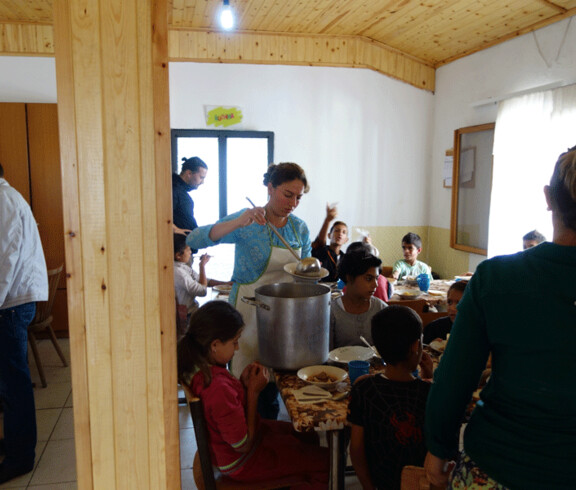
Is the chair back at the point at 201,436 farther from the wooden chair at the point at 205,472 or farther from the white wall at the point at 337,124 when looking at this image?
the white wall at the point at 337,124

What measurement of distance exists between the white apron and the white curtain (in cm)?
282

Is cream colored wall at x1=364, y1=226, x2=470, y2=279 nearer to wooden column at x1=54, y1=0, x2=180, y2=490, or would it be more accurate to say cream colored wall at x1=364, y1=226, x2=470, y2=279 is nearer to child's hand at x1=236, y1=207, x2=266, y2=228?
child's hand at x1=236, y1=207, x2=266, y2=228

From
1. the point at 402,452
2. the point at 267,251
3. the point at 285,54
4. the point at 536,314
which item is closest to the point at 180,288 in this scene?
the point at 267,251

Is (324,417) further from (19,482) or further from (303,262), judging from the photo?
(19,482)

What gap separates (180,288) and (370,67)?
12.8 feet

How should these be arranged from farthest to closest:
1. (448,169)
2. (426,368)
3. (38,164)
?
(448,169) < (38,164) < (426,368)

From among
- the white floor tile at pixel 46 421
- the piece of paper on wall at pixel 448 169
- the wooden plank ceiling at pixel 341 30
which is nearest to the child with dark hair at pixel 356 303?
the white floor tile at pixel 46 421

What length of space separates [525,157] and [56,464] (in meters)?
4.31

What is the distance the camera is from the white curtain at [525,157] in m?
4.09

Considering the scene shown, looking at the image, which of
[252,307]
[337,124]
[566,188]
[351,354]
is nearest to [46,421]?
[252,307]

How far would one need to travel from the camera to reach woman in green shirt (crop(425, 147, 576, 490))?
95 cm

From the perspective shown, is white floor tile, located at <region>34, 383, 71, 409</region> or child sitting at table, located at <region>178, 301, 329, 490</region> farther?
white floor tile, located at <region>34, 383, 71, 409</region>

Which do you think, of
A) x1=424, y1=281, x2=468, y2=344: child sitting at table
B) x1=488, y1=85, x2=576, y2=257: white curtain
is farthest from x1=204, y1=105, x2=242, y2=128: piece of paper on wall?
x1=424, y1=281, x2=468, y2=344: child sitting at table

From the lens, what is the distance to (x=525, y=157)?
449 cm
